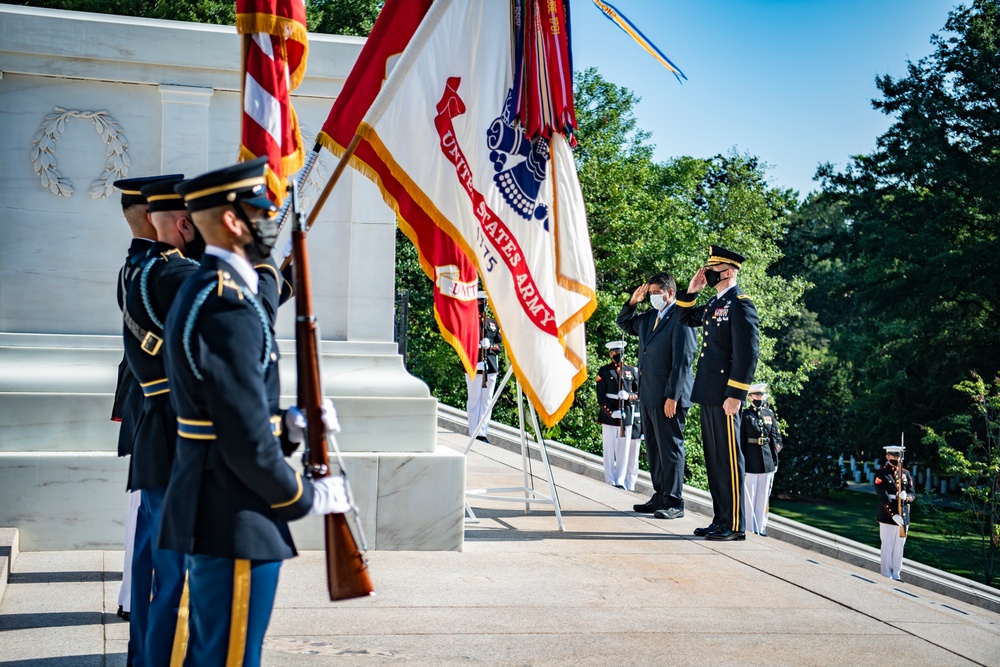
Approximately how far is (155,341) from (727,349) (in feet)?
15.8

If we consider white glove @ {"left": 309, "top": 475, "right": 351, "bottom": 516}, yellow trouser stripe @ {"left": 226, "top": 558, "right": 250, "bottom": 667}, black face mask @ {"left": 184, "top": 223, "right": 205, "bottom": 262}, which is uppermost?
black face mask @ {"left": 184, "top": 223, "right": 205, "bottom": 262}

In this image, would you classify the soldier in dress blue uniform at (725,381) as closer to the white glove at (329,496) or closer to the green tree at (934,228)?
the white glove at (329,496)

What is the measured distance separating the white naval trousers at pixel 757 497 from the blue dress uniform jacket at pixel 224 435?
7.37 meters

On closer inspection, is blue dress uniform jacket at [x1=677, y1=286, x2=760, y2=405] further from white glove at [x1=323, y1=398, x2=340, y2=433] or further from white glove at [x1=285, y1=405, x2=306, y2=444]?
white glove at [x1=285, y1=405, x2=306, y2=444]

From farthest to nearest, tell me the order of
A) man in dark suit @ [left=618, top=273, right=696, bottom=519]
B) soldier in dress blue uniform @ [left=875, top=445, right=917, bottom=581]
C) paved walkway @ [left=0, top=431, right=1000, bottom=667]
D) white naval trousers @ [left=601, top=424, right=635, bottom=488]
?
1. soldier in dress blue uniform @ [left=875, top=445, right=917, bottom=581]
2. white naval trousers @ [left=601, top=424, right=635, bottom=488]
3. man in dark suit @ [left=618, top=273, right=696, bottom=519]
4. paved walkway @ [left=0, top=431, right=1000, bottom=667]

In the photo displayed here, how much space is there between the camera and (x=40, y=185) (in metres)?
6.09

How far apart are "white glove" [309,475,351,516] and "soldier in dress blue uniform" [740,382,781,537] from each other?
8.19 metres

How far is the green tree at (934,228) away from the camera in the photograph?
31438 millimetres

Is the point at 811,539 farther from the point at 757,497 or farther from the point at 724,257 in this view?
the point at 724,257

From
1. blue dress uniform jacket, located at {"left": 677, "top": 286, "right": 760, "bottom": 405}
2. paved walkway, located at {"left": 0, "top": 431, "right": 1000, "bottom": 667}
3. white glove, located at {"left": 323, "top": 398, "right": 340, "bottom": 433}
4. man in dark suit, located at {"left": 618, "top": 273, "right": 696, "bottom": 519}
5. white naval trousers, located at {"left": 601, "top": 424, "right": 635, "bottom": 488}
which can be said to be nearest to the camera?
white glove, located at {"left": 323, "top": 398, "right": 340, "bottom": 433}

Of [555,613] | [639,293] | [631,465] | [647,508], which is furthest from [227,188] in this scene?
[631,465]

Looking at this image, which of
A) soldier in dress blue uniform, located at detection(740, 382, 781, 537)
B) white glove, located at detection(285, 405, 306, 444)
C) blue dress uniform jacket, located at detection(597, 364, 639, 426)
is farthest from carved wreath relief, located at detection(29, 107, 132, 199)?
blue dress uniform jacket, located at detection(597, 364, 639, 426)

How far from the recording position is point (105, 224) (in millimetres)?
6211

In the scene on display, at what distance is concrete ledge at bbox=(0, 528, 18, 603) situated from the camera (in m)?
4.80
